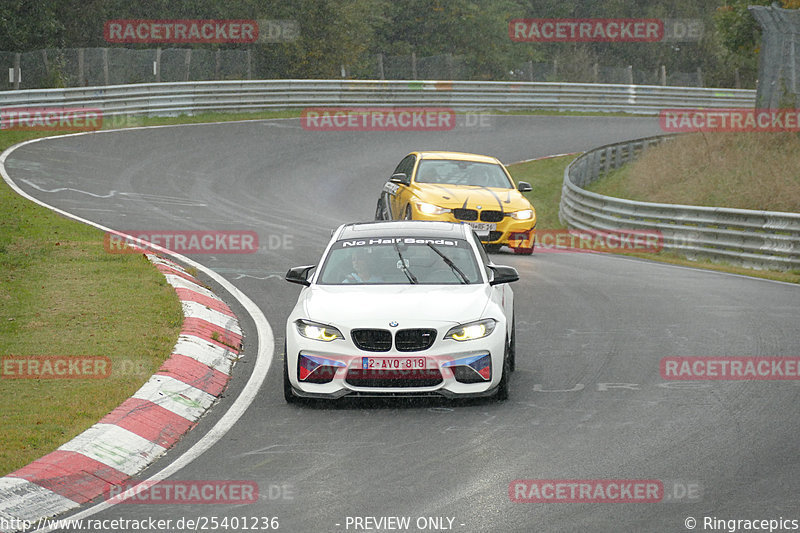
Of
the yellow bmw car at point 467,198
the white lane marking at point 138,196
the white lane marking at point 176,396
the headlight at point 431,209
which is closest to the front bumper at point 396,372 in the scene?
the white lane marking at point 176,396

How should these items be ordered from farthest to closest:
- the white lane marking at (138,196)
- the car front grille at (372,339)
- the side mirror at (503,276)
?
the white lane marking at (138,196), the side mirror at (503,276), the car front grille at (372,339)

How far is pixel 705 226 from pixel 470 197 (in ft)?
17.6

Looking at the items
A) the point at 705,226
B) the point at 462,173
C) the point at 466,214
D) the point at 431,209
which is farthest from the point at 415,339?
the point at 705,226

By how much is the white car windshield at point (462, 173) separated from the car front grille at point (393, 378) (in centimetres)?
1059

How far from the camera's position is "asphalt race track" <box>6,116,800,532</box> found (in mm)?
6574

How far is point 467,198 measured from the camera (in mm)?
18656

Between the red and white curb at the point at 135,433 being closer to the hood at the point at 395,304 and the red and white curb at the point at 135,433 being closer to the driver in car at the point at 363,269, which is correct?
the hood at the point at 395,304

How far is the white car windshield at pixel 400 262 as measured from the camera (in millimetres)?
10055

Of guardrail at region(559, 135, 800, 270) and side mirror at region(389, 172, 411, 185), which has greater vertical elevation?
side mirror at region(389, 172, 411, 185)

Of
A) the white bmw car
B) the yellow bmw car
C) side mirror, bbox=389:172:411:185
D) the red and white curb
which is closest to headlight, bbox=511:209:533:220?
the yellow bmw car

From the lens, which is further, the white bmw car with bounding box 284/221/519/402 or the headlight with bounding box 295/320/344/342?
the headlight with bounding box 295/320/344/342

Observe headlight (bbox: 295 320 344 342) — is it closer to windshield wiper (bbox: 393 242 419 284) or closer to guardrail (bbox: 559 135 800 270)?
windshield wiper (bbox: 393 242 419 284)

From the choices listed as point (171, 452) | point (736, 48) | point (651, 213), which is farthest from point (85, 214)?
point (736, 48)

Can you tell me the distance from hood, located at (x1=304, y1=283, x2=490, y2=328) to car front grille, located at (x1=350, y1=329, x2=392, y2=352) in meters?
0.06
